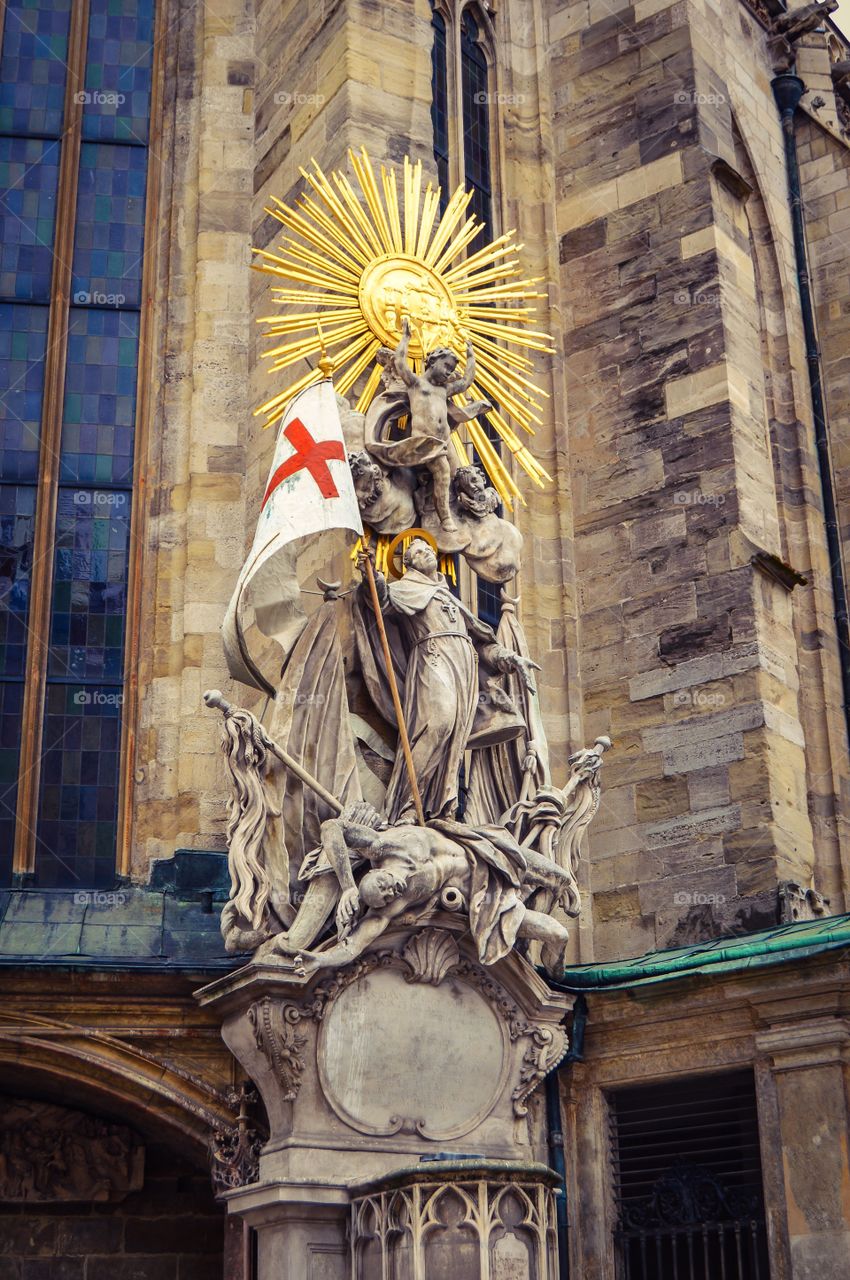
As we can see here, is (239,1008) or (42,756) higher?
(42,756)

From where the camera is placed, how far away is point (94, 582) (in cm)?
1306

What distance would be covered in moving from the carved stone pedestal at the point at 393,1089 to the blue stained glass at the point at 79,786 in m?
2.79

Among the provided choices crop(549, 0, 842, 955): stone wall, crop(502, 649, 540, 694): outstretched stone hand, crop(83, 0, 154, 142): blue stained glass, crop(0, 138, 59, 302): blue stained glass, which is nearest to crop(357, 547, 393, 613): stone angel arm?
crop(502, 649, 540, 694): outstretched stone hand

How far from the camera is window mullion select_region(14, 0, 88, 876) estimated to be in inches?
488

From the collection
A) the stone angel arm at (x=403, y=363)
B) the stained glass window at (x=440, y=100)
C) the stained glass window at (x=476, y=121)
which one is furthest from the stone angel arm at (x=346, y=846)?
the stained glass window at (x=476, y=121)

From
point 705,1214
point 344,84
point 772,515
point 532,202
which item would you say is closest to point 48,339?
point 344,84

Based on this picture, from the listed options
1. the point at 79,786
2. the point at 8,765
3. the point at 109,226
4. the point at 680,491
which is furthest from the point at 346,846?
the point at 109,226

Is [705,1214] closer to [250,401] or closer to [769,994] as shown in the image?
[769,994]

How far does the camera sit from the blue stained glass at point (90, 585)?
1284cm

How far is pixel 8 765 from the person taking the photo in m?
12.4

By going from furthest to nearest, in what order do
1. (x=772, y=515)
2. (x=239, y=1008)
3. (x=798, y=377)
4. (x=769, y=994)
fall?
(x=798, y=377) < (x=772, y=515) < (x=769, y=994) < (x=239, y=1008)

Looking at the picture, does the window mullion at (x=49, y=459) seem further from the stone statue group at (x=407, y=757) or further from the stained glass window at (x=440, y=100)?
the stone statue group at (x=407, y=757)

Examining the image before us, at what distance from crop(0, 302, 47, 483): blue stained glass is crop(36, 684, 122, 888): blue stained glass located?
1.68m

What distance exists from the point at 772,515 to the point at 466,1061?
5.26m
